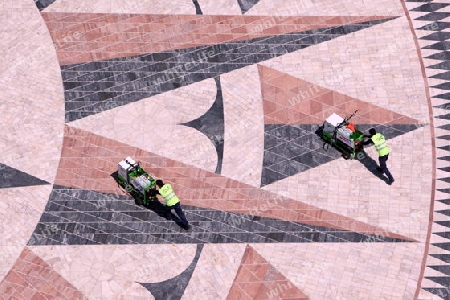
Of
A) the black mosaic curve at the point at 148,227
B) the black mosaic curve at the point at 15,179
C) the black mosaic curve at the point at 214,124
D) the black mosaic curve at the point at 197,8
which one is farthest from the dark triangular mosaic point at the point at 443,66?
the black mosaic curve at the point at 15,179

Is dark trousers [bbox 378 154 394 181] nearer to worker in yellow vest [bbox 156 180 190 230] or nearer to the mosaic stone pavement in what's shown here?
the mosaic stone pavement

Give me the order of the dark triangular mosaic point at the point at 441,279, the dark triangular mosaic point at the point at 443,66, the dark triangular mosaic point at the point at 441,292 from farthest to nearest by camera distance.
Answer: the dark triangular mosaic point at the point at 443,66 → the dark triangular mosaic point at the point at 441,279 → the dark triangular mosaic point at the point at 441,292

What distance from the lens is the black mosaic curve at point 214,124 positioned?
37750mm

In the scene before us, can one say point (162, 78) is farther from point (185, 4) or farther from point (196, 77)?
point (185, 4)

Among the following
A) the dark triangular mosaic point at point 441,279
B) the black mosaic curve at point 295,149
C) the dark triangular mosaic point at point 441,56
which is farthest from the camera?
the dark triangular mosaic point at point 441,56

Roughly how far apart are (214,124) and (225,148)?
1.51m

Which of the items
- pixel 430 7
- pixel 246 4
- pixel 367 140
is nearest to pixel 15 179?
pixel 246 4

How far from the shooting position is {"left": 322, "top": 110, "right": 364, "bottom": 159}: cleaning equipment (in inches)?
1420

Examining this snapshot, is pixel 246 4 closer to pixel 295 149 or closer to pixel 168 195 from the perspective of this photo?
pixel 295 149

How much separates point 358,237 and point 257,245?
4416 millimetres

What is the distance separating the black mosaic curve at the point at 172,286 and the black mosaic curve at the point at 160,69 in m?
9.87

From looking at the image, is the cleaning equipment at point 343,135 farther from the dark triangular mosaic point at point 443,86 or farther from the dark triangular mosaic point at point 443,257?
the dark triangular mosaic point at point 443,257

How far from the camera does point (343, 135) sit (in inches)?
1428

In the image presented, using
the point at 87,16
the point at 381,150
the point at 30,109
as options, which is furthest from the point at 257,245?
the point at 87,16
